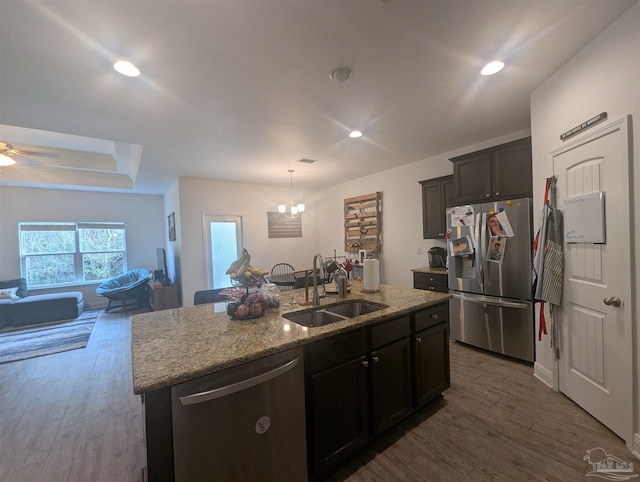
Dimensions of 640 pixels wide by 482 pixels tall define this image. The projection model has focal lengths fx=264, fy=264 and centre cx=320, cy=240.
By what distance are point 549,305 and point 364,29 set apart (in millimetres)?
2704

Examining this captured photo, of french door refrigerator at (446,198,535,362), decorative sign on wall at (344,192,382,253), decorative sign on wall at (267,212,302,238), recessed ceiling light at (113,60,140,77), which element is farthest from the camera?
decorative sign on wall at (267,212,302,238)

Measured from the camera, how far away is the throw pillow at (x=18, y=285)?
16.9 ft

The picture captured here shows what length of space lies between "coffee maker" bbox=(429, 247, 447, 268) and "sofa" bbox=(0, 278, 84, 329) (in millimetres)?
6753

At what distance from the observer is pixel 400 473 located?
1601mm

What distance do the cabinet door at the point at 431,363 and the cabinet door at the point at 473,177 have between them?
1836 millimetres

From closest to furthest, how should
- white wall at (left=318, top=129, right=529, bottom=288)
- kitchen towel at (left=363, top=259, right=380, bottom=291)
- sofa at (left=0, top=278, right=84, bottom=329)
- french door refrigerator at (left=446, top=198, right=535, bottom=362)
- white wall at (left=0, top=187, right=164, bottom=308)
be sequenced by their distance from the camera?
kitchen towel at (left=363, top=259, right=380, bottom=291) < french door refrigerator at (left=446, top=198, right=535, bottom=362) < white wall at (left=318, top=129, right=529, bottom=288) < sofa at (left=0, top=278, right=84, bottom=329) < white wall at (left=0, top=187, right=164, bottom=308)

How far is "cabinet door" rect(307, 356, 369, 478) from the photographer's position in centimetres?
148

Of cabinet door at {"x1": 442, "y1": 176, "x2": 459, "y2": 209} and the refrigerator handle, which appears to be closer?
the refrigerator handle

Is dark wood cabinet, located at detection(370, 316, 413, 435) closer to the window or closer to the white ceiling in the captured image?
the white ceiling

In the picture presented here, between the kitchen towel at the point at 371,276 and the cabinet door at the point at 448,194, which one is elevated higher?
the cabinet door at the point at 448,194

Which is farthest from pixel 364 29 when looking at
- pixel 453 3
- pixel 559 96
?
pixel 559 96

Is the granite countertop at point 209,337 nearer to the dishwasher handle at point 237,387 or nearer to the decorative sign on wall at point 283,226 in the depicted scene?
the dishwasher handle at point 237,387

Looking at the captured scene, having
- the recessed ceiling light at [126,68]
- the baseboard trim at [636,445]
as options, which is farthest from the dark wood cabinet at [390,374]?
the recessed ceiling light at [126,68]

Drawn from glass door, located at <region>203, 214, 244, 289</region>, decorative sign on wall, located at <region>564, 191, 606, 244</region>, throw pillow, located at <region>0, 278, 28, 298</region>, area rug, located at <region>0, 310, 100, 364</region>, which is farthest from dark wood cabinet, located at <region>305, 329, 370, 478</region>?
throw pillow, located at <region>0, 278, 28, 298</region>
